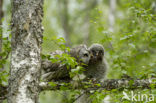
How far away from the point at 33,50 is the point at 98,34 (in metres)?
1.44

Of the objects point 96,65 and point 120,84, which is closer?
point 120,84

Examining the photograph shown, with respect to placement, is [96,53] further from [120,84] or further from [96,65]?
[120,84]

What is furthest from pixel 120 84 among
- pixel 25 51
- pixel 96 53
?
pixel 25 51

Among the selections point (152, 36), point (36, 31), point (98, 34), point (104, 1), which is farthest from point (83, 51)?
point (104, 1)

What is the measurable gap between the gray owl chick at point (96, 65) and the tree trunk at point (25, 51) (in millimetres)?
1761

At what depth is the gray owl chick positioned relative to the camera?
12.1 ft

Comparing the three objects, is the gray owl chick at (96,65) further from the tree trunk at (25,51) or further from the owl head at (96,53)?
the tree trunk at (25,51)

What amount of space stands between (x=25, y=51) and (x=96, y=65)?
7.02 feet

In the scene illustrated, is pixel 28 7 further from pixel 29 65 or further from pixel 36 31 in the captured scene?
pixel 29 65

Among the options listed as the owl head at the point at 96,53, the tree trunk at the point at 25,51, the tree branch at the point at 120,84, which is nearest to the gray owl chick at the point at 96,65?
the owl head at the point at 96,53

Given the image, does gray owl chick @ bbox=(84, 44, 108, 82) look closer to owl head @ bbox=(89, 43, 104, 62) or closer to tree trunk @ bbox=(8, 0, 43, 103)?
owl head @ bbox=(89, 43, 104, 62)

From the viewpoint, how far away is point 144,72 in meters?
2.69

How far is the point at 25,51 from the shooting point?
1.96 m

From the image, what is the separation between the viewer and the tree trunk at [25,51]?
73.9 inches
